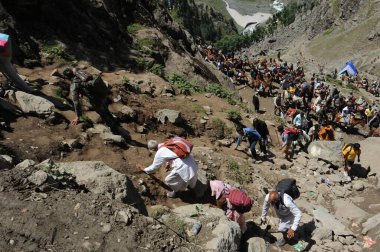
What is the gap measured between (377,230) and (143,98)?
8266 millimetres

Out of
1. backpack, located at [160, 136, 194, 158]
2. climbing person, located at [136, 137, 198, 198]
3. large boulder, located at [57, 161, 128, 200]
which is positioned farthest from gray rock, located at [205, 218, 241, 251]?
large boulder, located at [57, 161, 128, 200]

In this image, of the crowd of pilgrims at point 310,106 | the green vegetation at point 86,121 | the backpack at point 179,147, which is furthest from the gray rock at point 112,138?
the crowd of pilgrims at point 310,106

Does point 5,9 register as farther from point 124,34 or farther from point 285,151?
point 285,151

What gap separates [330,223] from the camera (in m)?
9.54

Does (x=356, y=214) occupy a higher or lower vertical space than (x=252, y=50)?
higher

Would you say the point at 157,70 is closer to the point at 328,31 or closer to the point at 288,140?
the point at 288,140

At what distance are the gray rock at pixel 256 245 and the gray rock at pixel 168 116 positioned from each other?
570 centimetres

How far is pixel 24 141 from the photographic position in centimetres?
841

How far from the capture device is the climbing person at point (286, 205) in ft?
25.4

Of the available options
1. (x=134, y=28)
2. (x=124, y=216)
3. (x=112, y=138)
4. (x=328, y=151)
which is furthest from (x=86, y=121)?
(x=134, y=28)

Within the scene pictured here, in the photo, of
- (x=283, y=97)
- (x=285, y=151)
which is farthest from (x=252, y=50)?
(x=285, y=151)

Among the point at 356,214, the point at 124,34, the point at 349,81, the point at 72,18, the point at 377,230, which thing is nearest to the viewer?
the point at 377,230

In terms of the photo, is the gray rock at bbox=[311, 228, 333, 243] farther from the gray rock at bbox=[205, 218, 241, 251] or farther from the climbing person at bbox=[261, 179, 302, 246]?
the gray rock at bbox=[205, 218, 241, 251]

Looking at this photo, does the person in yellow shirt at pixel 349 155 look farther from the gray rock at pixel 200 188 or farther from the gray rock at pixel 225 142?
the gray rock at pixel 200 188
